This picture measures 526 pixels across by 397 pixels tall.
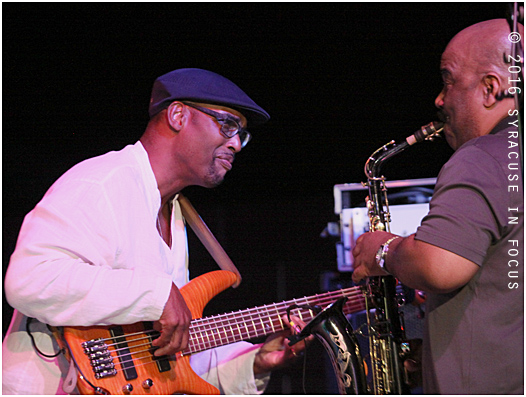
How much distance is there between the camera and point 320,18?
11.3 feet

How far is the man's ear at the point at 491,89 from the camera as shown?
176 cm

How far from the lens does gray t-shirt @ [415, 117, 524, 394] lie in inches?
61.8

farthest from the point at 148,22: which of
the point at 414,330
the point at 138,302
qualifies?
the point at 414,330

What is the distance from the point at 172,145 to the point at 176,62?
1.03 meters

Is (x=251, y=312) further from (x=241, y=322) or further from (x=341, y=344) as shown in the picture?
(x=341, y=344)

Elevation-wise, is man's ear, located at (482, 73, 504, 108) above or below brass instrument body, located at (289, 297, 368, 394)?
above

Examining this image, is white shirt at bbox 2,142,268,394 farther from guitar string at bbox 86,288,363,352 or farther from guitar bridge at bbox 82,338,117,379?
guitar string at bbox 86,288,363,352

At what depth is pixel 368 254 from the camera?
1.94 metres

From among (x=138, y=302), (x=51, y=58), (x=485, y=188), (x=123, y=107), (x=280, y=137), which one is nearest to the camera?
(x=485, y=188)

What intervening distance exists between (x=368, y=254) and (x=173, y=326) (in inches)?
36.3

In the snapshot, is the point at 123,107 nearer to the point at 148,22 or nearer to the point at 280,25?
the point at 148,22

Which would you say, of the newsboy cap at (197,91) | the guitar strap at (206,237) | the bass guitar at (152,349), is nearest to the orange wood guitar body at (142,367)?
the bass guitar at (152,349)

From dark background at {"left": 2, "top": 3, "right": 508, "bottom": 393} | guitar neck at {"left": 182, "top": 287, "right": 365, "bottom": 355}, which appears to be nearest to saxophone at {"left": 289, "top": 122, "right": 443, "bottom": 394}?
guitar neck at {"left": 182, "top": 287, "right": 365, "bottom": 355}

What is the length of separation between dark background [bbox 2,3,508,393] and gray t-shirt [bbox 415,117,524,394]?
2.13 m
